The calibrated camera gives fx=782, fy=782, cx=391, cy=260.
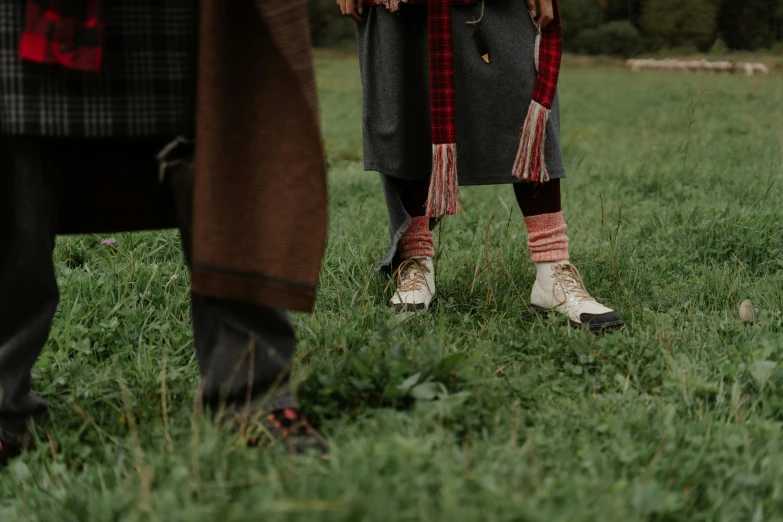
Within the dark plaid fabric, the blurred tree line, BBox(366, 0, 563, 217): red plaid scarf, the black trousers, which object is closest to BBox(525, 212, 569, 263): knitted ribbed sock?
BBox(366, 0, 563, 217): red plaid scarf

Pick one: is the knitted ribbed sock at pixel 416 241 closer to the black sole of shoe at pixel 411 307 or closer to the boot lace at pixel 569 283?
the black sole of shoe at pixel 411 307

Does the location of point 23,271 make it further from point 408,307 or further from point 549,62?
point 549,62

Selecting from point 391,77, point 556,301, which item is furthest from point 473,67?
point 556,301

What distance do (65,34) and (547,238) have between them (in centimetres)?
176

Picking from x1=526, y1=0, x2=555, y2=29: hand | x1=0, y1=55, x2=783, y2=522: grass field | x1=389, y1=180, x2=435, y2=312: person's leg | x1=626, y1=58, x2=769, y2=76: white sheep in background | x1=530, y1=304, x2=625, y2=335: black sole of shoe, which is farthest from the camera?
x1=626, y1=58, x2=769, y2=76: white sheep in background

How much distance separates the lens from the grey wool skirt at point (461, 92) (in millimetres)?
2750

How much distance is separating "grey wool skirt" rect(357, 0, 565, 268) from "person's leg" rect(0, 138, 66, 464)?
4.61 feet

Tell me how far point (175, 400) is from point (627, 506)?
119cm

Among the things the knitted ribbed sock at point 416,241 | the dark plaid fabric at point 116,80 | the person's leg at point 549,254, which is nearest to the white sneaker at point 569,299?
the person's leg at point 549,254

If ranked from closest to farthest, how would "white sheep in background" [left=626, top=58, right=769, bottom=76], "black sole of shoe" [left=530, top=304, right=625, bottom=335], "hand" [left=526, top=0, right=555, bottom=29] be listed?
"black sole of shoe" [left=530, top=304, right=625, bottom=335] → "hand" [left=526, top=0, right=555, bottom=29] → "white sheep in background" [left=626, top=58, right=769, bottom=76]

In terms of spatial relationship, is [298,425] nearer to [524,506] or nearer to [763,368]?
[524,506]

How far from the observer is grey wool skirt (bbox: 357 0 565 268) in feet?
9.02

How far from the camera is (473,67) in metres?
2.78

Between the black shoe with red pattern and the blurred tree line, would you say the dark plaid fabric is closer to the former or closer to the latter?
the black shoe with red pattern
